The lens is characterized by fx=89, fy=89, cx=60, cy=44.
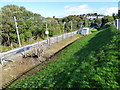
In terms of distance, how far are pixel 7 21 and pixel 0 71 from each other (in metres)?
11.2

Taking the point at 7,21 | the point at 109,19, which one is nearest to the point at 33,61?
the point at 7,21

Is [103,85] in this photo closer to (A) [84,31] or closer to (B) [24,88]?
(B) [24,88]

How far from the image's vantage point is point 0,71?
23.9 feet

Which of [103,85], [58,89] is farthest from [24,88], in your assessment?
[103,85]

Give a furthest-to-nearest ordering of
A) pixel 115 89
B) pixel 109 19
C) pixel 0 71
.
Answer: pixel 109 19 < pixel 0 71 < pixel 115 89

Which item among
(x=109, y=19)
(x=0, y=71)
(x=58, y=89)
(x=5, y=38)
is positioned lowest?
(x=0, y=71)

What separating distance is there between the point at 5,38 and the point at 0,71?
1111 cm

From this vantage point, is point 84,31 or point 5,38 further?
point 84,31

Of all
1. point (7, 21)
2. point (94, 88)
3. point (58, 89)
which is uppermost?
point (7, 21)

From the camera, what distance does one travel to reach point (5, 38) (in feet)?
54.0

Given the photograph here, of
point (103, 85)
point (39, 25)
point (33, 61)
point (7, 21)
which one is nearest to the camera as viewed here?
point (103, 85)

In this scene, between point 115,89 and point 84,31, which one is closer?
point 115,89

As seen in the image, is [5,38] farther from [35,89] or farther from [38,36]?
[35,89]

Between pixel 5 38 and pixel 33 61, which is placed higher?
pixel 5 38
